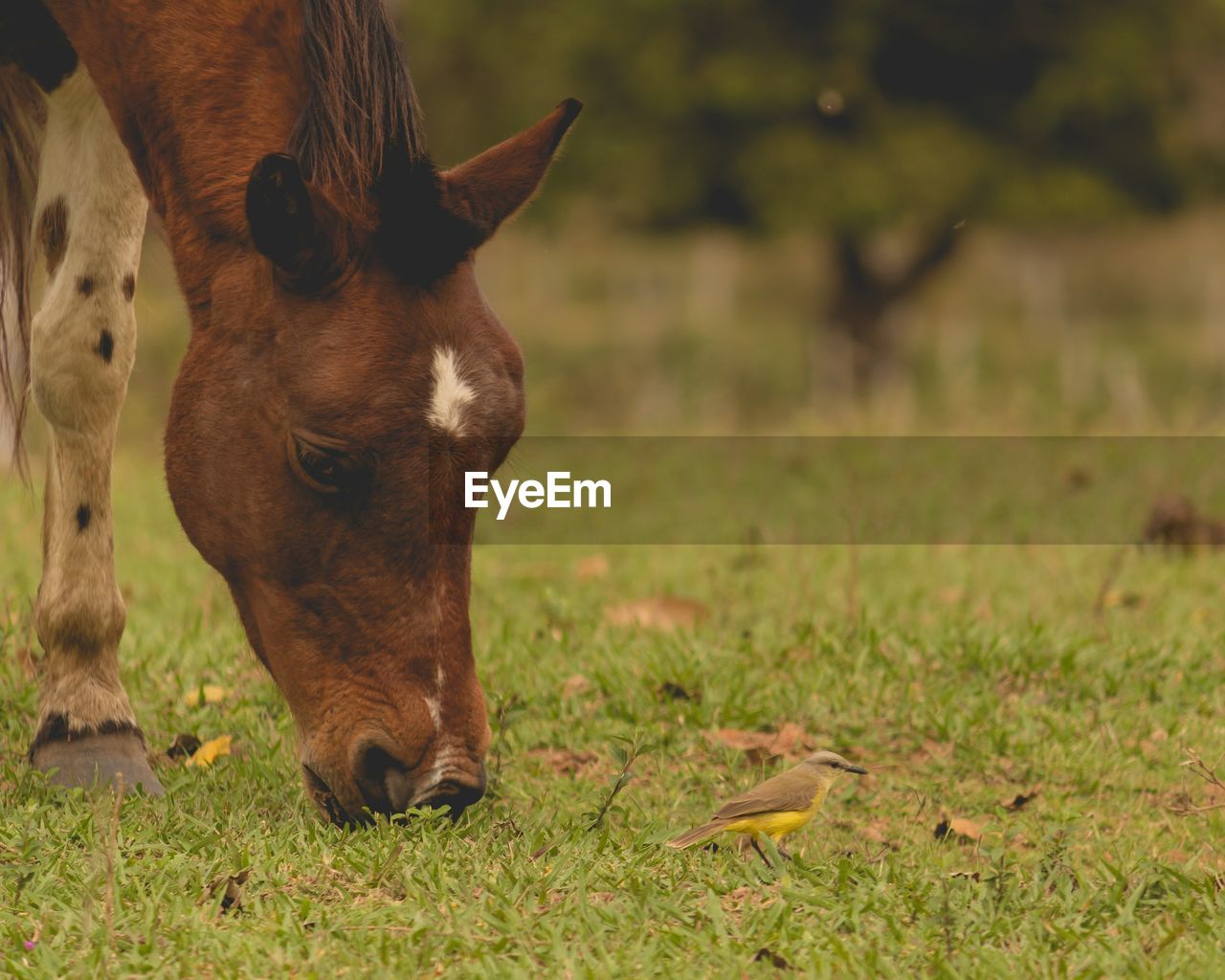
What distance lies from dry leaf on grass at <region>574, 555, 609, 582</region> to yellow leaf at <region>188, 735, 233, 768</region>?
104 inches

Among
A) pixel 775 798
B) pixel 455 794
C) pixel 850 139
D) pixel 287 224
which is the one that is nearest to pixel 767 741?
pixel 775 798

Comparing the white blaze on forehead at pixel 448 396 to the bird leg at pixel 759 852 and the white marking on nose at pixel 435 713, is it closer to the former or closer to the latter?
the white marking on nose at pixel 435 713

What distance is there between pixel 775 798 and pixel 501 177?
1.55 meters

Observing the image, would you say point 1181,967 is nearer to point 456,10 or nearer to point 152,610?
point 152,610

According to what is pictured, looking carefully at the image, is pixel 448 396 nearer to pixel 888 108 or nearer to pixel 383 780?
pixel 383 780

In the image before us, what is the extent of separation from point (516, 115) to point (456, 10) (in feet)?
5.59

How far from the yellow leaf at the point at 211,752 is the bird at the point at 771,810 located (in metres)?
1.36

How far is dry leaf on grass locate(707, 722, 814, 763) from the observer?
187 inches

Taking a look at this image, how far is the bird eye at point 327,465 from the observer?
3.53 meters

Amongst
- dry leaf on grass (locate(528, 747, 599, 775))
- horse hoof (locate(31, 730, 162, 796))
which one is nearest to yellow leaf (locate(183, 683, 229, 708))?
horse hoof (locate(31, 730, 162, 796))

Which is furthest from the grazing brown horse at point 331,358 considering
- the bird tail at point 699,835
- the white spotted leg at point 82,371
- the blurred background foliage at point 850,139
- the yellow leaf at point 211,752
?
the blurred background foliage at point 850,139

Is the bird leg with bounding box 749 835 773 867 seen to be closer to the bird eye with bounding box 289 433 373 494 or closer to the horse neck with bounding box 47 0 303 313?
the bird eye with bounding box 289 433 373 494

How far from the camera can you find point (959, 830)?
4359 mm

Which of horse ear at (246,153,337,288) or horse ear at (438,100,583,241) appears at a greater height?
horse ear at (438,100,583,241)
